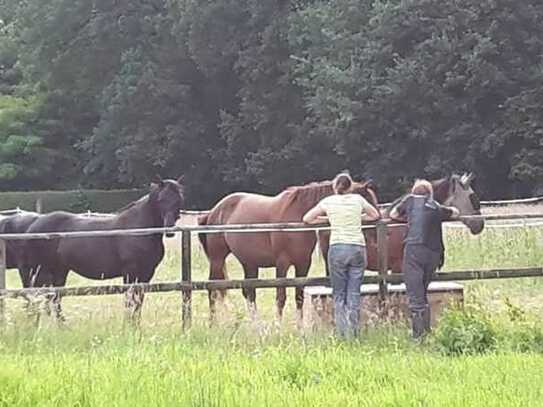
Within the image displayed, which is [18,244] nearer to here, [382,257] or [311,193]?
[311,193]

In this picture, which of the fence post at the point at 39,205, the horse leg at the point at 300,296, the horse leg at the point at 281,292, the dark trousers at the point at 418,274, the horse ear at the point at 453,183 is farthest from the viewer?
→ the fence post at the point at 39,205

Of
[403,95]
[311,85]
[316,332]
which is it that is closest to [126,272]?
[316,332]

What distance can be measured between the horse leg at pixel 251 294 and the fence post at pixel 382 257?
1.35 metres

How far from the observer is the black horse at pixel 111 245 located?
37.6ft

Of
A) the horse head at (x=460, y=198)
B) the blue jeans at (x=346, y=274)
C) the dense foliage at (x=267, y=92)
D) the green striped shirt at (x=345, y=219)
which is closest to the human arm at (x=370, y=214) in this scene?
the green striped shirt at (x=345, y=219)

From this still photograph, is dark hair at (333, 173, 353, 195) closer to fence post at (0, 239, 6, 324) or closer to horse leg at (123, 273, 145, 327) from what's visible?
horse leg at (123, 273, 145, 327)

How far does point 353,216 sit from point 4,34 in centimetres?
4879

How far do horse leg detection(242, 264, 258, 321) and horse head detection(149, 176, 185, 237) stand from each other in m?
1.22

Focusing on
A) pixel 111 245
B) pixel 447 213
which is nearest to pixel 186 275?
pixel 111 245

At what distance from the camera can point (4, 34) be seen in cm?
5481

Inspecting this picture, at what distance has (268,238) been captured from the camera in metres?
12.1

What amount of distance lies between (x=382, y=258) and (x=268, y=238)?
227 centimetres

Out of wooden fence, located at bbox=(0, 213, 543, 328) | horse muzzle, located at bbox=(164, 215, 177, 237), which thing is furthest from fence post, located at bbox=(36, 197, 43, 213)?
wooden fence, located at bbox=(0, 213, 543, 328)

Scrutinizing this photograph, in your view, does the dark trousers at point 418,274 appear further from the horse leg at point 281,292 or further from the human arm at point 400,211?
the horse leg at point 281,292
